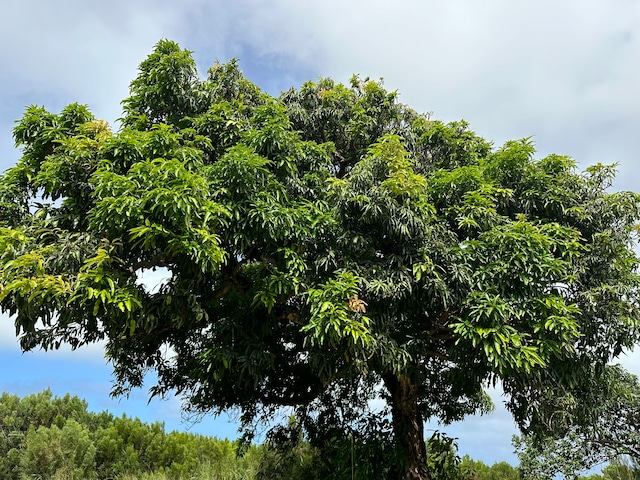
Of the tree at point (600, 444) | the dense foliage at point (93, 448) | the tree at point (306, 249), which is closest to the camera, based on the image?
the tree at point (306, 249)

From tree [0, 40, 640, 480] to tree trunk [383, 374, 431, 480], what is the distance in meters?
0.05

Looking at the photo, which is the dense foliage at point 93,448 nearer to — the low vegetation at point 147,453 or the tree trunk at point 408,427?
the low vegetation at point 147,453

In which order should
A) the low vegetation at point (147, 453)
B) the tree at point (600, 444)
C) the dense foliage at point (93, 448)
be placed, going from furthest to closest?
the tree at point (600, 444)
the dense foliage at point (93, 448)
the low vegetation at point (147, 453)

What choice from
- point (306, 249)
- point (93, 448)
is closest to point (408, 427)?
point (306, 249)

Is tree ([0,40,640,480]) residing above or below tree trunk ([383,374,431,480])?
above

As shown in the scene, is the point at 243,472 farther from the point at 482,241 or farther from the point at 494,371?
the point at 482,241

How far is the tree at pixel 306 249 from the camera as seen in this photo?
21.1ft

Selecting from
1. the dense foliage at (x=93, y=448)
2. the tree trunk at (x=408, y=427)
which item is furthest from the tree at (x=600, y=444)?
the dense foliage at (x=93, y=448)

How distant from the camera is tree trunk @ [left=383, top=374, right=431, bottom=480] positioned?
31.8ft

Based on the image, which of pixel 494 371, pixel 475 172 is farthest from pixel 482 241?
pixel 494 371

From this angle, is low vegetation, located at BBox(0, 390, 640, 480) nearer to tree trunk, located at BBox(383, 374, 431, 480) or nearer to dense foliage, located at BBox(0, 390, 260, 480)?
dense foliage, located at BBox(0, 390, 260, 480)

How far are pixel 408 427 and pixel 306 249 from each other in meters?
4.11

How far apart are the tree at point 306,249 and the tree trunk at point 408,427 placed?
50 millimetres

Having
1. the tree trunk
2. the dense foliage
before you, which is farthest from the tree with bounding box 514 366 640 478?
the dense foliage
